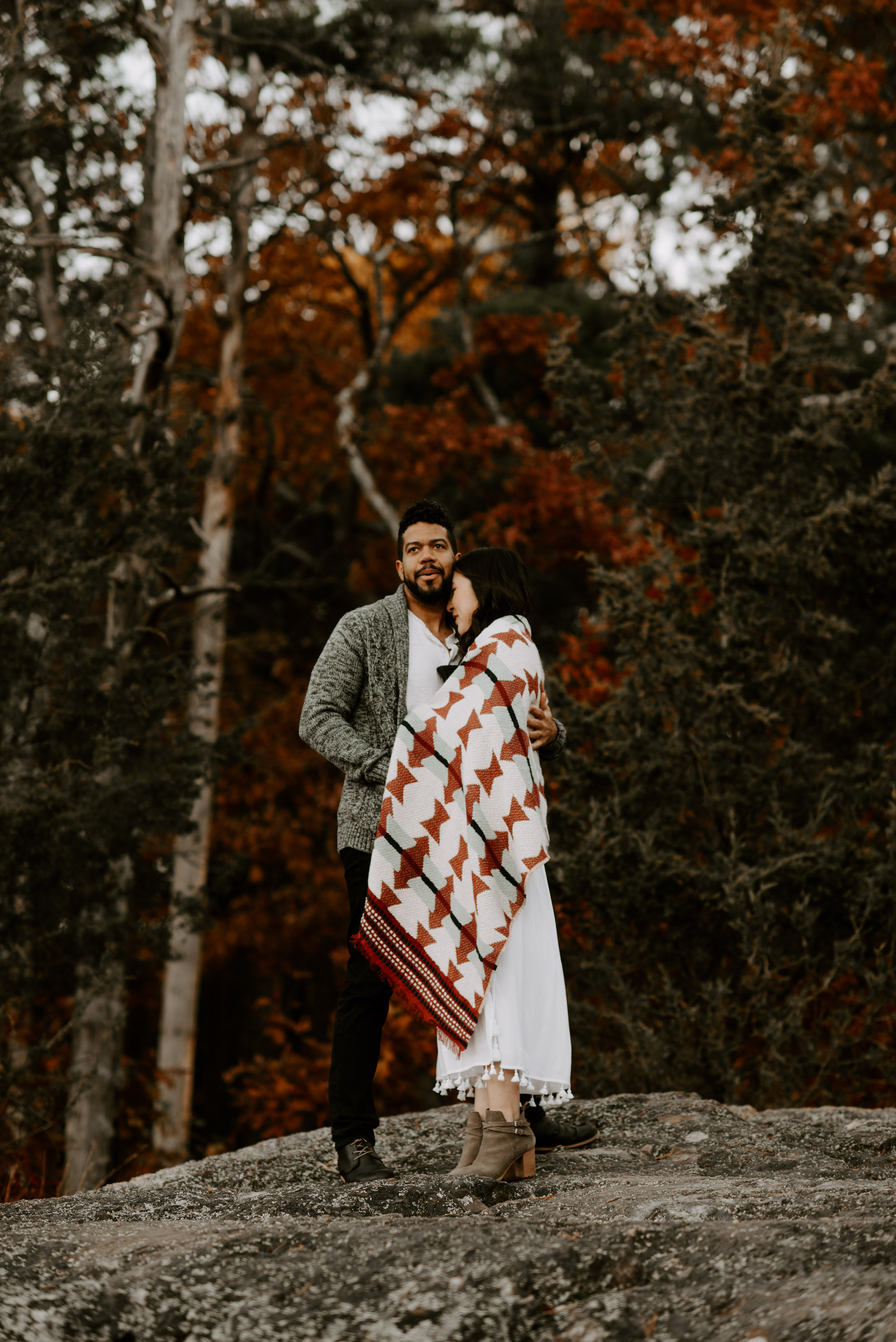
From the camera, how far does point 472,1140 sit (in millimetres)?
3607

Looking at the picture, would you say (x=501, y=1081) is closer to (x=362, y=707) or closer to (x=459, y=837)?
(x=459, y=837)

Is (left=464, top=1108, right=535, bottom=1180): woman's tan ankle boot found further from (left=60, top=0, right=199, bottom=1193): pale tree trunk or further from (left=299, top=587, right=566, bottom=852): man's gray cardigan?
(left=60, top=0, right=199, bottom=1193): pale tree trunk

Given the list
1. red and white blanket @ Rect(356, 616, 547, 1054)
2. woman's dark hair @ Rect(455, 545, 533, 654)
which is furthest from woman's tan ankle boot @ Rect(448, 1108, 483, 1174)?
woman's dark hair @ Rect(455, 545, 533, 654)

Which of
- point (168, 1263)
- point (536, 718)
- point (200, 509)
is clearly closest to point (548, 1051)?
point (536, 718)

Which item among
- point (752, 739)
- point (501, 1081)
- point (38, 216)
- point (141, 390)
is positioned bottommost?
point (501, 1081)

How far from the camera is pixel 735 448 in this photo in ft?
24.8

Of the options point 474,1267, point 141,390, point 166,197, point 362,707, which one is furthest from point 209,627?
point 474,1267

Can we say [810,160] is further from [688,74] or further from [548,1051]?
[548,1051]

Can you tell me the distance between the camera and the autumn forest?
6.90 m

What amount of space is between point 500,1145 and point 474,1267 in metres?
1.11

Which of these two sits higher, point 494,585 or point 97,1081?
point 494,585

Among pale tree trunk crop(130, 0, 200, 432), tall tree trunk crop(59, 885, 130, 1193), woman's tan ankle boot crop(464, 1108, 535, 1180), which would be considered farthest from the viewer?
pale tree trunk crop(130, 0, 200, 432)

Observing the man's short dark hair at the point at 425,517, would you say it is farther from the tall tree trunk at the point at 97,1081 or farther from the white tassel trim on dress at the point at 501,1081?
the tall tree trunk at the point at 97,1081

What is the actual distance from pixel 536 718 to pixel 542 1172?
1388mm
